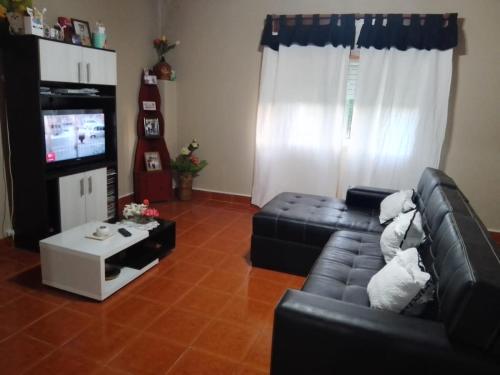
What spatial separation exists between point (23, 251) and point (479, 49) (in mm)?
4554

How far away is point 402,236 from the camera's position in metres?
2.26

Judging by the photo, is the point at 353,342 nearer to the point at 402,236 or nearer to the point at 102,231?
the point at 402,236

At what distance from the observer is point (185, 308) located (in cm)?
247

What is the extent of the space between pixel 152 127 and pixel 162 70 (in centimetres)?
70

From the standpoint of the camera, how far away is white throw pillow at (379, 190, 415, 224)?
2901mm

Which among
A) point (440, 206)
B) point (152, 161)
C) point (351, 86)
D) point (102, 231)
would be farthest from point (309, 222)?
point (152, 161)

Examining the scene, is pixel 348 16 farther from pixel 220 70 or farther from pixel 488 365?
pixel 488 365

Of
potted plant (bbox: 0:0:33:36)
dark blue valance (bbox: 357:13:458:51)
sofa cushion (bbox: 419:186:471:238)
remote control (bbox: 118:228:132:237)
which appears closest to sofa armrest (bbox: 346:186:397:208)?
sofa cushion (bbox: 419:186:471:238)

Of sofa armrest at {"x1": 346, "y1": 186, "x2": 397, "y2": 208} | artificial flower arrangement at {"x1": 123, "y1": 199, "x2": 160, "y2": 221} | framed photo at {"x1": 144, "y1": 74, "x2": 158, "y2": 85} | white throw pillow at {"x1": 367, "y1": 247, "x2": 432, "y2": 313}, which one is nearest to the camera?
white throw pillow at {"x1": 367, "y1": 247, "x2": 432, "y2": 313}

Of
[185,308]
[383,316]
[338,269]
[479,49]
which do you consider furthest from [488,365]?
[479,49]

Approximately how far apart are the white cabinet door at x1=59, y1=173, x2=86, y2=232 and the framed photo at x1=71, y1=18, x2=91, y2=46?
125 centimetres

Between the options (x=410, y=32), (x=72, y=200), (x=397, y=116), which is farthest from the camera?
(x=397, y=116)

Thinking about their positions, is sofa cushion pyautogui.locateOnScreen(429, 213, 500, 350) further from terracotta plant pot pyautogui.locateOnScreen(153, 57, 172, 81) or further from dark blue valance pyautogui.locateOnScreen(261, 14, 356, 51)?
terracotta plant pot pyautogui.locateOnScreen(153, 57, 172, 81)

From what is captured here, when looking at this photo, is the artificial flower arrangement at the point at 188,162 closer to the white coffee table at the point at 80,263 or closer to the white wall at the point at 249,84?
the white wall at the point at 249,84
